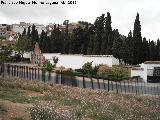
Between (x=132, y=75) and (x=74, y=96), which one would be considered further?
(x=132, y=75)

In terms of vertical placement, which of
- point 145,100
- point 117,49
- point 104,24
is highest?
point 104,24

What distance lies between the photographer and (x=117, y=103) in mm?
28062

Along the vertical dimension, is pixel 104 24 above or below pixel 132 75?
above

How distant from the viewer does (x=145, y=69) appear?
205 feet

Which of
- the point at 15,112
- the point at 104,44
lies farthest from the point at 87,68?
the point at 15,112

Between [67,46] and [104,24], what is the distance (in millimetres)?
12269

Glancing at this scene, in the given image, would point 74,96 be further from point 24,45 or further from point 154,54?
point 24,45

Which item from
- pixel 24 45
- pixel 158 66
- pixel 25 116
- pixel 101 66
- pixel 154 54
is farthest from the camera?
pixel 24 45

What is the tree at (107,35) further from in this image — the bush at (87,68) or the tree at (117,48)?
the bush at (87,68)

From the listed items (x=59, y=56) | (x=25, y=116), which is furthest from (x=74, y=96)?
(x=59, y=56)

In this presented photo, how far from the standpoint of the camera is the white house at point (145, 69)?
203 ft

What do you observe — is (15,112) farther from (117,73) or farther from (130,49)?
(130,49)

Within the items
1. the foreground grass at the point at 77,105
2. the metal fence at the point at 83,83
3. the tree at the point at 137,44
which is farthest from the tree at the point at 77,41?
the foreground grass at the point at 77,105

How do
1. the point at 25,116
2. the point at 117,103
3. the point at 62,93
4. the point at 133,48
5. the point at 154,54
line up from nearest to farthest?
the point at 25,116 → the point at 117,103 → the point at 62,93 → the point at 133,48 → the point at 154,54
